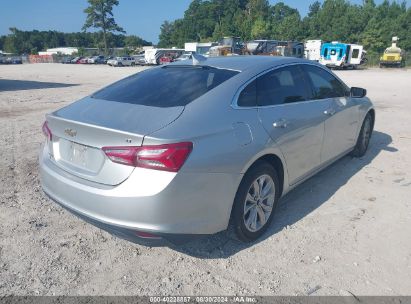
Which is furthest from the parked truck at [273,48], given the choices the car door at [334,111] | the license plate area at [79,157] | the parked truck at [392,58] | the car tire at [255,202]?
the license plate area at [79,157]

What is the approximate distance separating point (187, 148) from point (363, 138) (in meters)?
4.14

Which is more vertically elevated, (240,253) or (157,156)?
(157,156)

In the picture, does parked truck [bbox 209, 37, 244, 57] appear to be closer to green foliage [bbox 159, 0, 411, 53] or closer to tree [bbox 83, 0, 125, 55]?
Result: green foliage [bbox 159, 0, 411, 53]

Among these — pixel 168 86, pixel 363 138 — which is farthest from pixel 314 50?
pixel 168 86

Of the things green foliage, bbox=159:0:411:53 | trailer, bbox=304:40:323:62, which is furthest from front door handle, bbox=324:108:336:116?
green foliage, bbox=159:0:411:53

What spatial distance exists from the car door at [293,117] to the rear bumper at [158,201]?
750mm

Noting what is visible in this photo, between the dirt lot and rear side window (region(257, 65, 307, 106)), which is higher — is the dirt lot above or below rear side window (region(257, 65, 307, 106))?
below

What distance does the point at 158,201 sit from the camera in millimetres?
2572

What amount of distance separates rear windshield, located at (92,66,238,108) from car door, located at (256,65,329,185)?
45 centimetres

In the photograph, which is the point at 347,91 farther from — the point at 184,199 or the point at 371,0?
the point at 371,0

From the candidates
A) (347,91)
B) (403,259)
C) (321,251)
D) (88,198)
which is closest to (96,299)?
(88,198)

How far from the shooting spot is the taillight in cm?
254

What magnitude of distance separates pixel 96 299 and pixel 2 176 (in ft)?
10.4

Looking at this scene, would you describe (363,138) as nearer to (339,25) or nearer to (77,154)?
(77,154)
